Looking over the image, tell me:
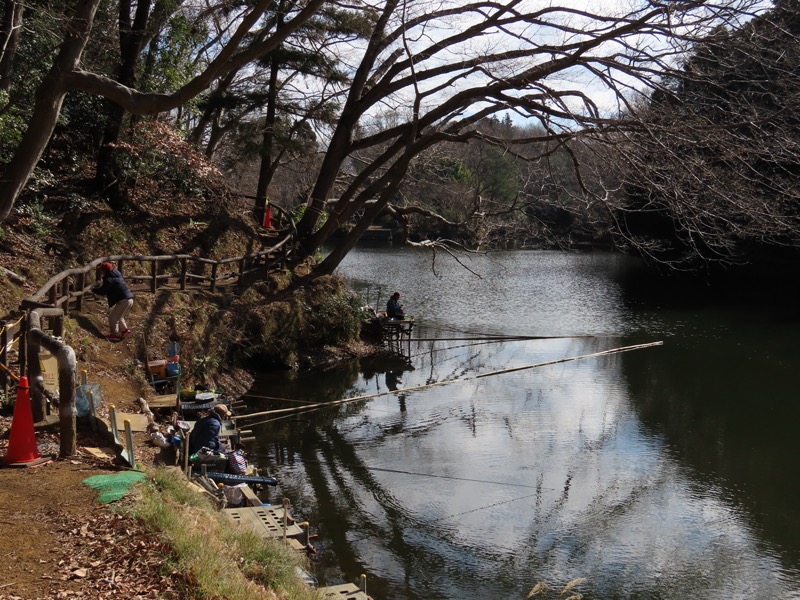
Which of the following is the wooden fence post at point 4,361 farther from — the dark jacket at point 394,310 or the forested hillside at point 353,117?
the dark jacket at point 394,310

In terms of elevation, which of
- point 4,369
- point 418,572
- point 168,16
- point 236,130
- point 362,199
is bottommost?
point 418,572

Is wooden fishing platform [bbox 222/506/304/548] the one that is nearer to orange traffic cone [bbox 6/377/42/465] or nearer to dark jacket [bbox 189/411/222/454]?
dark jacket [bbox 189/411/222/454]

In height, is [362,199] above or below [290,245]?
above

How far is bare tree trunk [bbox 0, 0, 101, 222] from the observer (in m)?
10.5

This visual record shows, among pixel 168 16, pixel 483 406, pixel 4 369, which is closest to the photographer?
pixel 4 369

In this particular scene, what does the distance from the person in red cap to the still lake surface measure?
3.16m

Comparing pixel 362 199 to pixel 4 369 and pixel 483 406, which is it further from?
pixel 4 369

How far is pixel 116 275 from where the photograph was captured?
12531 mm

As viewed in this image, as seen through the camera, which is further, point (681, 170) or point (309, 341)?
point (309, 341)

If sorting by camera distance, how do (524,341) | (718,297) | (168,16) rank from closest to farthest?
1. (168,16)
2. (524,341)
3. (718,297)

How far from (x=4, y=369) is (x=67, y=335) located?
334 cm

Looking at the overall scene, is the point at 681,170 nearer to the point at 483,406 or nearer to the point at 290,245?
the point at 483,406

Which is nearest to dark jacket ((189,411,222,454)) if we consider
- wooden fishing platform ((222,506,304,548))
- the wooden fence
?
wooden fishing platform ((222,506,304,548))

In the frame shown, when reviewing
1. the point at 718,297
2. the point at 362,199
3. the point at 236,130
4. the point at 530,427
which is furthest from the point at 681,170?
the point at 718,297
